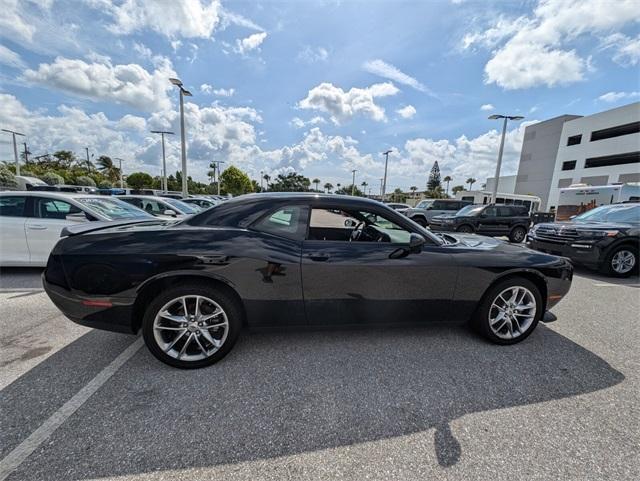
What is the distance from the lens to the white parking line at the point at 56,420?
59.5 inches

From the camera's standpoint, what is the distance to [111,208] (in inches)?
199

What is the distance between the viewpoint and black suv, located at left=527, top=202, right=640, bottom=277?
5.50 metres

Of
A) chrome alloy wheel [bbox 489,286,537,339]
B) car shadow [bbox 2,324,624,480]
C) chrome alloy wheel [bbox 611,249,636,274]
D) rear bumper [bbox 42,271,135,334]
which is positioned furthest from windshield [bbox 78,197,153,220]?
chrome alloy wheel [bbox 611,249,636,274]

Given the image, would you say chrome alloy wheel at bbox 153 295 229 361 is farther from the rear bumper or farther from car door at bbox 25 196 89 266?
car door at bbox 25 196 89 266

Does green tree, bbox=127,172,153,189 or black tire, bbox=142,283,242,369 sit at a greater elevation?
green tree, bbox=127,172,153,189

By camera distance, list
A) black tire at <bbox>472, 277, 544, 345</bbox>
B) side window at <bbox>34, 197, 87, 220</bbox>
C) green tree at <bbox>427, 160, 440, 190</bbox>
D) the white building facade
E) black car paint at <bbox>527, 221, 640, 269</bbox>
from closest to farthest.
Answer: black tire at <bbox>472, 277, 544, 345</bbox> → side window at <bbox>34, 197, 87, 220</bbox> → black car paint at <bbox>527, 221, 640, 269</bbox> → the white building facade → green tree at <bbox>427, 160, 440, 190</bbox>

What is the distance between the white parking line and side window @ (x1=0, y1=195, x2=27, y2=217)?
398 cm

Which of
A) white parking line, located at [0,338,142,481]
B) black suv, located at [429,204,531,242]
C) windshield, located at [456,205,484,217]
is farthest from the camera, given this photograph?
windshield, located at [456,205,484,217]

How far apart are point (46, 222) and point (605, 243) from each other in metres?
10.2

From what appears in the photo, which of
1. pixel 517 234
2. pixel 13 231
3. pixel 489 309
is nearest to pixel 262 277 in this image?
pixel 489 309

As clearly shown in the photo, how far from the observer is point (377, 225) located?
320 cm

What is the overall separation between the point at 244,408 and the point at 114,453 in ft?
2.43

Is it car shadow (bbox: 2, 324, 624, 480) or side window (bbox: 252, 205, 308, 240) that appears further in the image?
side window (bbox: 252, 205, 308, 240)

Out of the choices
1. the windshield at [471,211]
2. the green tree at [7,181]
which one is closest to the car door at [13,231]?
the windshield at [471,211]
